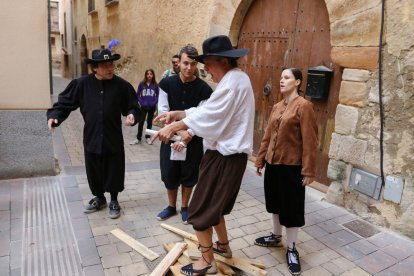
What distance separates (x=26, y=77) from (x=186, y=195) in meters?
2.36

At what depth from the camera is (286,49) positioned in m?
4.59

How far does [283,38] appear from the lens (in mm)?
4641

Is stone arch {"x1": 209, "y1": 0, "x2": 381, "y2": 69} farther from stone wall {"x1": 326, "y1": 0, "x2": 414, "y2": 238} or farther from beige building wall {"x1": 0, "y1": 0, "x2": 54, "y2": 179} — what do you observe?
beige building wall {"x1": 0, "y1": 0, "x2": 54, "y2": 179}

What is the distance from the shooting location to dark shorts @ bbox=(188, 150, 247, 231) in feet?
7.29

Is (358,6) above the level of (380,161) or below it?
above

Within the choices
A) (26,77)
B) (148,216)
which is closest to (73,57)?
(26,77)

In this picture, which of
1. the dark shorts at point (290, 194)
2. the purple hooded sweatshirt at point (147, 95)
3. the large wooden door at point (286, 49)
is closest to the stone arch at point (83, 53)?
the purple hooded sweatshirt at point (147, 95)

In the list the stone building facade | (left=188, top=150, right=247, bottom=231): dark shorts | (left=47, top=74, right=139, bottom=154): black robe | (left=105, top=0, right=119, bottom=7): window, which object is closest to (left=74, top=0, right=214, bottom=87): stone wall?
(left=105, top=0, right=119, bottom=7): window

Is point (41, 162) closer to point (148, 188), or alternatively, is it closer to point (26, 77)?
point (26, 77)

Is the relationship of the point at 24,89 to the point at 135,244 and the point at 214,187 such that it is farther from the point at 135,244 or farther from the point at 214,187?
the point at 214,187

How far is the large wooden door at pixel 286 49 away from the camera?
4066 millimetres

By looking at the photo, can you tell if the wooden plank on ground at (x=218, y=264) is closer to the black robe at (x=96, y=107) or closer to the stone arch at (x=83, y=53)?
the black robe at (x=96, y=107)

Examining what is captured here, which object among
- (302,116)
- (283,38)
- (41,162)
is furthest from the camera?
(283,38)

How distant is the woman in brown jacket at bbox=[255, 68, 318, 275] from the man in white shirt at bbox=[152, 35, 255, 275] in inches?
17.9
